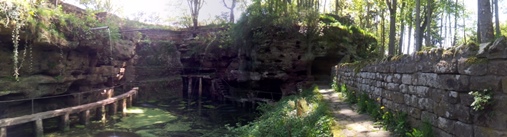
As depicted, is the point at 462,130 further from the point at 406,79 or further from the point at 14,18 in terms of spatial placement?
the point at 14,18

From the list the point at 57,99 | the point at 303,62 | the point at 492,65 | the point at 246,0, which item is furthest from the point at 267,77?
the point at 246,0

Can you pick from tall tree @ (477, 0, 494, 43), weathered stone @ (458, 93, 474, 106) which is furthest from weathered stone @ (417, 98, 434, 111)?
tall tree @ (477, 0, 494, 43)

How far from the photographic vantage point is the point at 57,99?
44.6 ft

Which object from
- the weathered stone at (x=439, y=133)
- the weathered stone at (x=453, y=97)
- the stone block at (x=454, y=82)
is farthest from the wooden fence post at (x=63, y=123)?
the weathered stone at (x=453, y=97)

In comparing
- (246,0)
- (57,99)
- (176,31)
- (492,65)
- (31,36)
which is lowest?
(57,99)

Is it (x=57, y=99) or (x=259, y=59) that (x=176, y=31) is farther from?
(x=57, y=99)

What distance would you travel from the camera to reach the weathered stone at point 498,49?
2.75 m

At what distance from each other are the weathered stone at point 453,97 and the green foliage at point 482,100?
0.31 meters

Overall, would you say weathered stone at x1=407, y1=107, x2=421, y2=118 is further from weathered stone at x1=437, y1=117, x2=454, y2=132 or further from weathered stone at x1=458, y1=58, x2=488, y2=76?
weathered stone at x1=458, y1=58, x2=488, y2=76

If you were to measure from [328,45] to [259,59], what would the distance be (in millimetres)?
4163

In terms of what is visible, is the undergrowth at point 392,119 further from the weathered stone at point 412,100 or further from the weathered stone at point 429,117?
the weathered stone at point 412,100

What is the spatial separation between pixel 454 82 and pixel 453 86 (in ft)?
0.17

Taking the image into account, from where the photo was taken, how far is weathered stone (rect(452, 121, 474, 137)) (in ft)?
10.2

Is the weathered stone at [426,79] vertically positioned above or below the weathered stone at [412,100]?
above
